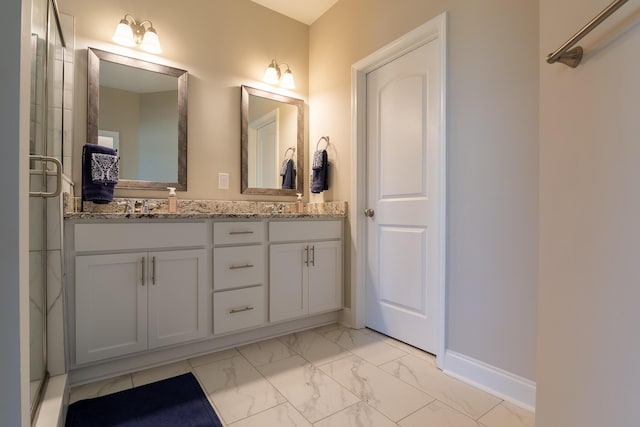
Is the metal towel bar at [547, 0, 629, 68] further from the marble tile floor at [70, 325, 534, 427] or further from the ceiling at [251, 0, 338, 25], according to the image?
the ceiling at [251, 0, 338, 25]

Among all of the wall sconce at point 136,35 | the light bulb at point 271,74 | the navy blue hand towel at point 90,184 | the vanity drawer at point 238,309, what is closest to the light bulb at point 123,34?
the wall sconce at point 136,35

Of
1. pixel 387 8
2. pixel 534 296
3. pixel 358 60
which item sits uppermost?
pixel 387 8

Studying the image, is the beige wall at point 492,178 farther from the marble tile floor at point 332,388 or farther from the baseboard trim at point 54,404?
the baseboard trim at point 54,404

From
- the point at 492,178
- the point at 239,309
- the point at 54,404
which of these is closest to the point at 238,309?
the point at 239,309

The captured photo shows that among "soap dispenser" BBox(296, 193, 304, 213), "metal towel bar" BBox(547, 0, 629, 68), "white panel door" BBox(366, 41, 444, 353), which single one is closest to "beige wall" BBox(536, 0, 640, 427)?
"metal towel bar" BBox(547, 0, 629, 68)

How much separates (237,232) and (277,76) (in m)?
1.47

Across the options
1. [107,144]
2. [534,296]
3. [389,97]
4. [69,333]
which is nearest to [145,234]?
[69,333]

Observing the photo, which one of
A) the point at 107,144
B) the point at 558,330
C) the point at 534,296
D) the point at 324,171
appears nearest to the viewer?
the point at 558,330

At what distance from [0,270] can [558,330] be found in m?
1.27

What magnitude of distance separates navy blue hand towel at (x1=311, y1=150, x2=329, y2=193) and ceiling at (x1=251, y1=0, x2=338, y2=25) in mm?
1230

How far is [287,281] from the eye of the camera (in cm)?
216

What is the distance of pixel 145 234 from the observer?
1677mm

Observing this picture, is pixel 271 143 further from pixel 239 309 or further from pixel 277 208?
pixel 239 309

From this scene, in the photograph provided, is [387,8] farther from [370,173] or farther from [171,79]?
[171,79]
